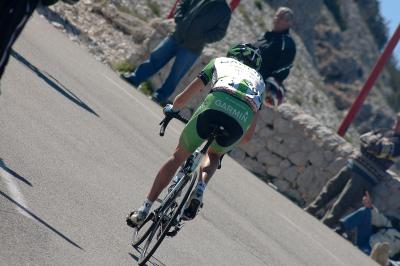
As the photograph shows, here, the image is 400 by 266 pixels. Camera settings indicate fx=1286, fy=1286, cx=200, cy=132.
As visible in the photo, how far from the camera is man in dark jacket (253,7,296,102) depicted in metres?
17.4

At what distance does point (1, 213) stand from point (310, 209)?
40.2 ft

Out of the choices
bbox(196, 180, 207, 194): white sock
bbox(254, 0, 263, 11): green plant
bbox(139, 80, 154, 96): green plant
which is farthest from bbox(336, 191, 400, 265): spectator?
bbox(254, 0, 263, 11): green plant

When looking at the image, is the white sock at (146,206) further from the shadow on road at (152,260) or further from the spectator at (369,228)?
the spectator at (369,228)

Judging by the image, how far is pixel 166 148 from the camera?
16.5 meters

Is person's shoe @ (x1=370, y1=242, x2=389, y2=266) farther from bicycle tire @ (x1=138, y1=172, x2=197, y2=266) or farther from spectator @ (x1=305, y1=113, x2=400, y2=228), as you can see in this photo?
bicycle tire @ (x1=138, y1=172, x2=197, y2=266)

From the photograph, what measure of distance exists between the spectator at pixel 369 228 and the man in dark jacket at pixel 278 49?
2349 mm

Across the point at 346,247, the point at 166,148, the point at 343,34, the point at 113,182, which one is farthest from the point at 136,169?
the point at 343,34

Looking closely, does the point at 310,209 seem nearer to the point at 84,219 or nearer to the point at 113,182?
the point at 113,182

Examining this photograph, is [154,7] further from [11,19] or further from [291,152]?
[11,19]

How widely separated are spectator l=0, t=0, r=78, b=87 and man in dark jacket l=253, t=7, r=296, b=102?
9.66 metres

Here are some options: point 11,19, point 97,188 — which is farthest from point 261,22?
point 11,19

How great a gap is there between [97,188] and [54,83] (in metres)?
5.21

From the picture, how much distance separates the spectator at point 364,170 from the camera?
19391 mm

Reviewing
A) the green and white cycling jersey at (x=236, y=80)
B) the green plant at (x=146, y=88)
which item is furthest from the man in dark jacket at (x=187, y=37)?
the green and white cycling jersey at (x=236, y=80)
